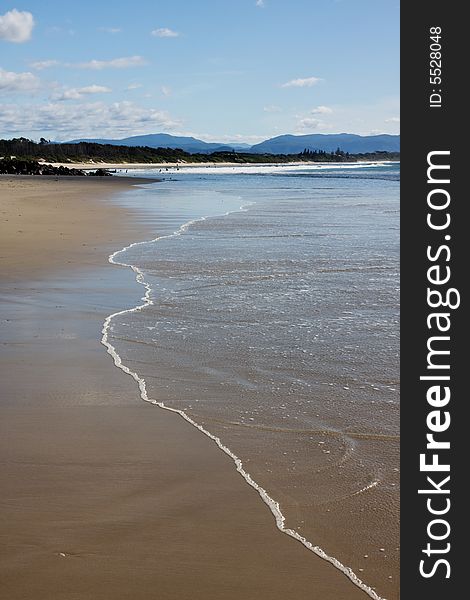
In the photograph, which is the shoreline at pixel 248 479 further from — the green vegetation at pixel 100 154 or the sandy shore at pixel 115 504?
the green vegetation at pixel 100 154

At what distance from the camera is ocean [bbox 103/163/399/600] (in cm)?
344

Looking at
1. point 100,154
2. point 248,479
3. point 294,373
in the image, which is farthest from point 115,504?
point 100,154

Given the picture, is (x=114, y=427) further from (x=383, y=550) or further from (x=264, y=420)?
(x=383, y=550)

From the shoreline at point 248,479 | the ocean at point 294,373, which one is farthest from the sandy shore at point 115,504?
the ocean at point 294,373

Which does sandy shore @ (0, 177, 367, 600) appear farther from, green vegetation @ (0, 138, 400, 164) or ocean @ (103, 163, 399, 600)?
green vegetation @ (0, 138, 400, 164)

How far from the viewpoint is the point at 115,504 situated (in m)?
3.46

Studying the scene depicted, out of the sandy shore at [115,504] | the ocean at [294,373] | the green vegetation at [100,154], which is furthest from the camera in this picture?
the green vegetation at [100,154]

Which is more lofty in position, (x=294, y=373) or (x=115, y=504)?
(x=294, y=373)

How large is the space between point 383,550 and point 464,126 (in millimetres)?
2459

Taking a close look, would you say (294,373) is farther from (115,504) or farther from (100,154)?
(100,154)

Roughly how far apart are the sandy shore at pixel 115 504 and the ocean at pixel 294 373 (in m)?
0.16

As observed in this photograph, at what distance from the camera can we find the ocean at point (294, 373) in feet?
11.3

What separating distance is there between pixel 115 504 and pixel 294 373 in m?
2.34

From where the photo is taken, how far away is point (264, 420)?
15.1 feet
